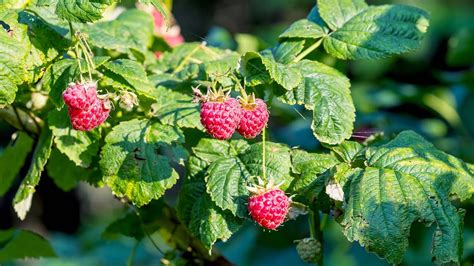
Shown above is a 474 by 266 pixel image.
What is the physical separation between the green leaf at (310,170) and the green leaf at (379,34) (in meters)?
0.25

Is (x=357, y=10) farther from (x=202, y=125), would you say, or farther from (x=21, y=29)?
(x=21, y=29)

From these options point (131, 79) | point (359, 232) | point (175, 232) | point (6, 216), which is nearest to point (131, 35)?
point (131, 79)

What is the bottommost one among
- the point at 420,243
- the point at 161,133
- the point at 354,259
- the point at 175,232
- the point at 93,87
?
the point at 354,259

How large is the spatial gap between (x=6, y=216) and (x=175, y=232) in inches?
193

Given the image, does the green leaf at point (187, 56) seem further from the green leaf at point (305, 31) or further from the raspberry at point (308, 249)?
the raspberry at point (308, 249)

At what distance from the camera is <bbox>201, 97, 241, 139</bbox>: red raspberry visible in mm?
1404

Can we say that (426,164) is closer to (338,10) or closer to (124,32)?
(338,10)

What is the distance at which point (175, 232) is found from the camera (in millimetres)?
1874

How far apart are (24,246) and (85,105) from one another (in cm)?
80

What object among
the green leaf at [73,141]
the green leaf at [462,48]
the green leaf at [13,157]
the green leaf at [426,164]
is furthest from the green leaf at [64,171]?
the green leaf at [462,48]

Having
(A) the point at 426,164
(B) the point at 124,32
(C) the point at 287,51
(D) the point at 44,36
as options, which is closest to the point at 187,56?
(B) the point at 124,32

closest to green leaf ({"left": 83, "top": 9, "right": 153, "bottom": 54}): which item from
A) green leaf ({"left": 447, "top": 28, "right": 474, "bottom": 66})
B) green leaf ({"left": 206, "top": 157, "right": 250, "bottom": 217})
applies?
green leaf ({"left": 206, "top": 157, "right": 250, "bottom": 217})

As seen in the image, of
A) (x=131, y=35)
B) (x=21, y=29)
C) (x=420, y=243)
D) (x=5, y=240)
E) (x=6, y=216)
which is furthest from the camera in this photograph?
(x=6, y=216)

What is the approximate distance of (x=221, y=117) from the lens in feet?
4.61
